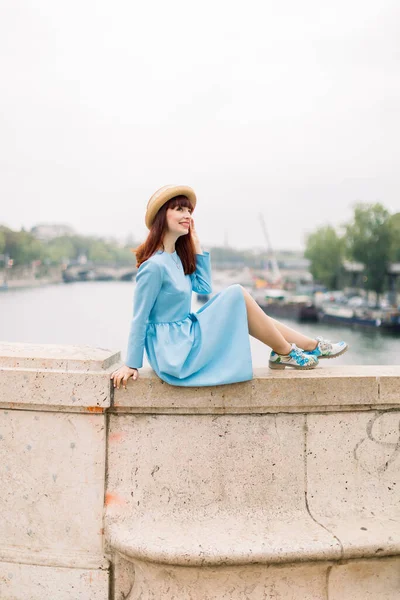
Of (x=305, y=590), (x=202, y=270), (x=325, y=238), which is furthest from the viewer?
(x=325, y=238)

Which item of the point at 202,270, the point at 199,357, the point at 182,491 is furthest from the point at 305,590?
the point at 202,270

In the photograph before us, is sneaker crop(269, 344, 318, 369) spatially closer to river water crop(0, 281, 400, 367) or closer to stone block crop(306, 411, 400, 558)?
stone block crop(306, 411, 400, 558)

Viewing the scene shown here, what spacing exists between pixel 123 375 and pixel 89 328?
36972mm

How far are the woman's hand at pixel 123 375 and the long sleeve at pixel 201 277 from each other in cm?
69

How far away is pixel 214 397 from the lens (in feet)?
9.14

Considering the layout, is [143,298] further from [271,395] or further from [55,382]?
[271,395]

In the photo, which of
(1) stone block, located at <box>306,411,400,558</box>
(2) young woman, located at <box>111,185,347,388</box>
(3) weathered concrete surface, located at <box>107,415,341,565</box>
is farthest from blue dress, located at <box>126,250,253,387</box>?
(1) stone block, located at <box>306,411,400,558</box>

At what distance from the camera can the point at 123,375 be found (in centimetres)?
271

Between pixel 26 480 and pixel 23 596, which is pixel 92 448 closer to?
pixel 26 480

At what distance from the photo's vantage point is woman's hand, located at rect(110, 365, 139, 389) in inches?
107

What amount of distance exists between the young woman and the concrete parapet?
10 cm

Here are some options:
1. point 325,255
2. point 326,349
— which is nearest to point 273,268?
point 325,255

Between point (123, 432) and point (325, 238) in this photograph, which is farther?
point (325, 238)

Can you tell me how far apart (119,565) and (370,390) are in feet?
4.72
